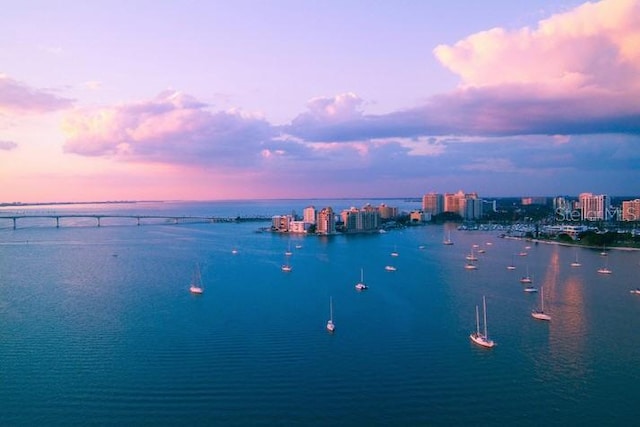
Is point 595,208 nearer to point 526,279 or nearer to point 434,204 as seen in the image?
point 434,204

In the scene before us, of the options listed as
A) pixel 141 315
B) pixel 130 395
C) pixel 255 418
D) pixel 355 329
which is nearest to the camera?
pixel 255 418

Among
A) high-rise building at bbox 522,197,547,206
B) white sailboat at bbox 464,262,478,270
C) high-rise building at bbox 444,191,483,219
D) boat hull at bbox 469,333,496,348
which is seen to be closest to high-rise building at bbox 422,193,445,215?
high-rise building at bbox 444,191,483,219

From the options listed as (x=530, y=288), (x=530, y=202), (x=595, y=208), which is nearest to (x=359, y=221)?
(x=595, y=208)

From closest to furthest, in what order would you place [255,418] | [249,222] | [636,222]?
[255,418]
[636,222]
[249,222]

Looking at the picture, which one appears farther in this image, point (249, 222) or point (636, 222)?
point (249, 222)

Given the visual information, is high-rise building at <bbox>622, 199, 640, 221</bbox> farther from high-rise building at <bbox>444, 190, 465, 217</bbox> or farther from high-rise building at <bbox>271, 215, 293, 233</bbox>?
high-rise building at <bbox>271, 215, 293, 233</bbox>

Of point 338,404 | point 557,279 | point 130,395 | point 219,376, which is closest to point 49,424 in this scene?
point 130,395

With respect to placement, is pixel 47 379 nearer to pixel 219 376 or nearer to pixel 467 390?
pixel 219 376
